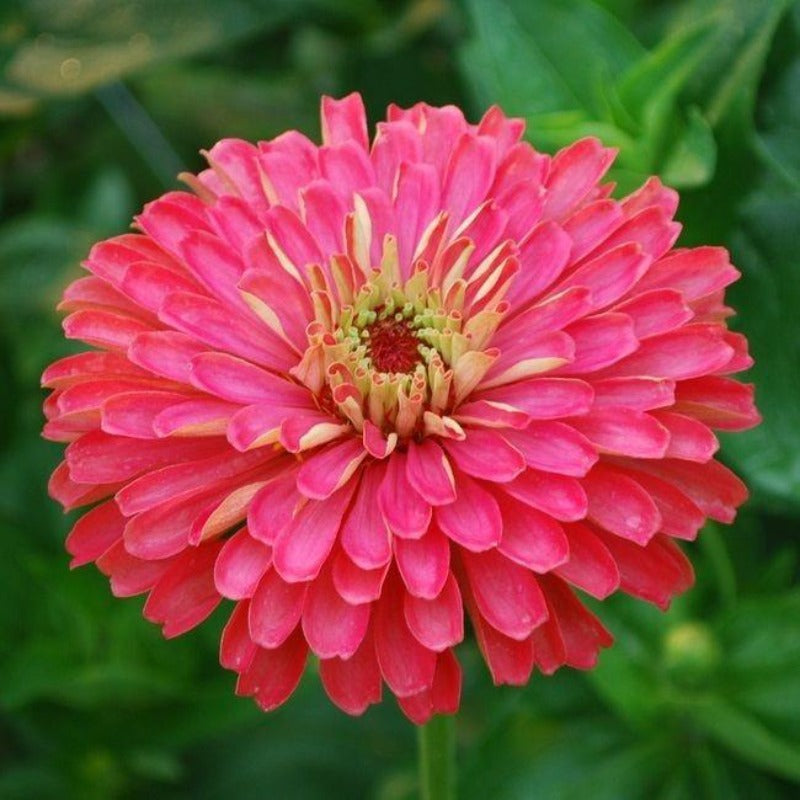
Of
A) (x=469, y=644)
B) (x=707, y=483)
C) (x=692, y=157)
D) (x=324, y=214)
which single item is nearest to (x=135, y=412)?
(x=324, y=214)

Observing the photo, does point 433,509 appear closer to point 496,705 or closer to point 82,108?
point 496,705

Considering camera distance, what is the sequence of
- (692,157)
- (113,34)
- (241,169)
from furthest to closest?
(113,34) → (692,157) → (241,169)

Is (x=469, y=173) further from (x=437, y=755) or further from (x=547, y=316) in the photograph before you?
(x=437, y=755)

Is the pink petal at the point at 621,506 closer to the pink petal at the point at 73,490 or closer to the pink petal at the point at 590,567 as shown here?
the pink petal at the point at 590,567

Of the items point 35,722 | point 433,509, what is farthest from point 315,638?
point 35,722

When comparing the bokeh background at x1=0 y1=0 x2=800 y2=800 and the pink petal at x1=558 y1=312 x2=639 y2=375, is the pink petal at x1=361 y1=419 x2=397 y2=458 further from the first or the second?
the bokeh background at x1=0 y1=0 x2=800 y2=800
